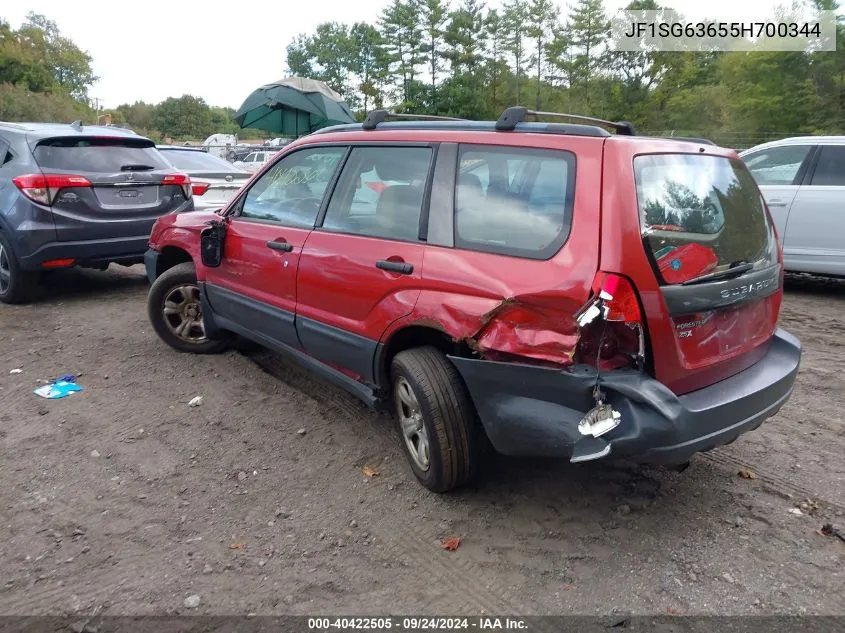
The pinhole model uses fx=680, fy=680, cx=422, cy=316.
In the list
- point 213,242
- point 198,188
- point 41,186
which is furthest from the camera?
point 198,188

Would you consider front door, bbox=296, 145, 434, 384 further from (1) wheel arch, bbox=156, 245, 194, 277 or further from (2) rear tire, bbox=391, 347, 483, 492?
(1) wheel arch, bbox=156, 245, 194, 277

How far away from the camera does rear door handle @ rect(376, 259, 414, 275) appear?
3.15 meters

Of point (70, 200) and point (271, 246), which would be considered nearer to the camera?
point (271, 246)

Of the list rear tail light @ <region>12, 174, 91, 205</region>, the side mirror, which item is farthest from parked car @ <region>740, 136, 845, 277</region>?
rear tail light @ <region>12, 174, 91, 205</region>

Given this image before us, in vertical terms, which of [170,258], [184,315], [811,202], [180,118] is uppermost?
[180,118]

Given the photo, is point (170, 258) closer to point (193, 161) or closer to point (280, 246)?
point (280, 246)

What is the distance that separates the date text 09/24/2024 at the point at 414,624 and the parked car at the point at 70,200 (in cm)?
537

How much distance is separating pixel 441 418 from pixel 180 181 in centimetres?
547

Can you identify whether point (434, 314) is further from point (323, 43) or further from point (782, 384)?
point (323, 43)

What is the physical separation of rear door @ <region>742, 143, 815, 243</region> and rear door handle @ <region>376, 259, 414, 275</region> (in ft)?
17.1

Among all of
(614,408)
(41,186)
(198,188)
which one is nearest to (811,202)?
(614,408)

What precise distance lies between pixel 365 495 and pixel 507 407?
0.96 metres

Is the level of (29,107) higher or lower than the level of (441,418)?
higher

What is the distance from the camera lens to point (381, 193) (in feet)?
11.5
